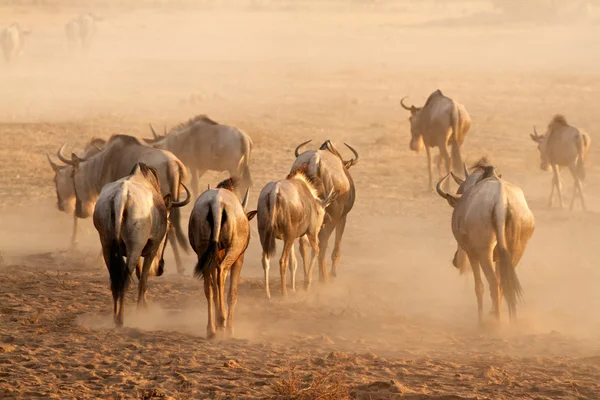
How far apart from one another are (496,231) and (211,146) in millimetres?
6846

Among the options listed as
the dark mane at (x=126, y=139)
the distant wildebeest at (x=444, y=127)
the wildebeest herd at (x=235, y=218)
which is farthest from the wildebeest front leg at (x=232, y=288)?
the distant wildebeest at (x=444, y=127)

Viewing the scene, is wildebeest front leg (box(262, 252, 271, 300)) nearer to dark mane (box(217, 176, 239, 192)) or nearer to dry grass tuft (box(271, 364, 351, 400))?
dark mane (box(217, 176, 239, 192))

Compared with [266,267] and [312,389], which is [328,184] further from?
[312,389]

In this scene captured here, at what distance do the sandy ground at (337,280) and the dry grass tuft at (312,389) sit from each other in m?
0.04

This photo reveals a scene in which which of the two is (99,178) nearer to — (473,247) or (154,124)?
(473,247)

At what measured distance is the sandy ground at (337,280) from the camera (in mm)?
7250

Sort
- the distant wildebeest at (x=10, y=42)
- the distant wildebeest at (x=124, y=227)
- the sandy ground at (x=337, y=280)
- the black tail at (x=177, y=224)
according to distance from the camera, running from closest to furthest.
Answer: the sandy ground at (x=337, y=280)
the distant wildebeest at (x=124, y=227)
the black tail at (x=177, y=224)
the distant wildebeest at (x=10, y=42)

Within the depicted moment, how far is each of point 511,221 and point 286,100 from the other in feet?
72.3

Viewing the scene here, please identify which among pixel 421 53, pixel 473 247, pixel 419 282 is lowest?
pixel 419 282

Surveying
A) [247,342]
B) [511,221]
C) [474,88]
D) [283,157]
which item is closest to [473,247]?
[511,221]

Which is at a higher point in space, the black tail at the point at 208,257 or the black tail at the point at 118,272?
the black tail at the point at 208,257

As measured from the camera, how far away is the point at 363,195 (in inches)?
673

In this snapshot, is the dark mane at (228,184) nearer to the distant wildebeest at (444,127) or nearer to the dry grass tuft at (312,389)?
the dry grass tuft at (312,389)

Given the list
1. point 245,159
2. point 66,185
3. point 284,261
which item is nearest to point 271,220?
point 284,261
